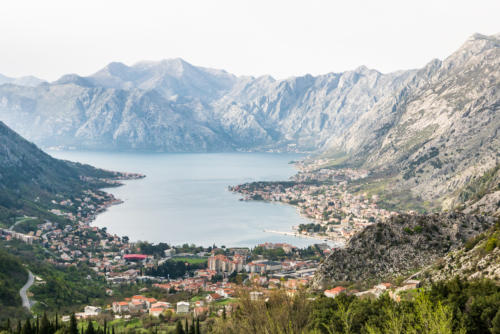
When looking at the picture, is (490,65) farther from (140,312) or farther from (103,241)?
(140,312)

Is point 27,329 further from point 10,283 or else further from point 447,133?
point 447,133

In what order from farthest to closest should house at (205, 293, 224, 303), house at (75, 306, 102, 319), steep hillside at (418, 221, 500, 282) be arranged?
house at (205, 293, 224, 303) → house at (75, 306, 102, 319) → steep hillside at (418, 221, 500, 282)

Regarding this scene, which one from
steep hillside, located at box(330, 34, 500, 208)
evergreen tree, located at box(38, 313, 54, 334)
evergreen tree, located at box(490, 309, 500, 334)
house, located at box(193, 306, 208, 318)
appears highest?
steep hillside, located at box(330, 34, 500, 208)

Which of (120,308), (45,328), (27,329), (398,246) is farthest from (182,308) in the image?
(398,246)

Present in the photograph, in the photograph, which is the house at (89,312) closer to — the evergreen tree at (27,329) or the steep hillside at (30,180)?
the evergreen tree at (27,329)

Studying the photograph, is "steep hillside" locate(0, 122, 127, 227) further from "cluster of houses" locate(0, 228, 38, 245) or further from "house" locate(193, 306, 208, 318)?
"house" locate(193, 306, 208, 318)

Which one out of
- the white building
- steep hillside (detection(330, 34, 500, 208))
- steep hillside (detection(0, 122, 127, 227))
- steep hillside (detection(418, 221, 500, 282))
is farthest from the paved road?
steep hillside (detection(330, 34, 500, 208))

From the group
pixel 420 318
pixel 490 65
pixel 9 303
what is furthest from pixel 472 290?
pixel 490 65

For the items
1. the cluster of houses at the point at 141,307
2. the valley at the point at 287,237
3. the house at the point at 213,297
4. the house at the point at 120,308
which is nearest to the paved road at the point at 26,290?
the valley at the point at 287,237
